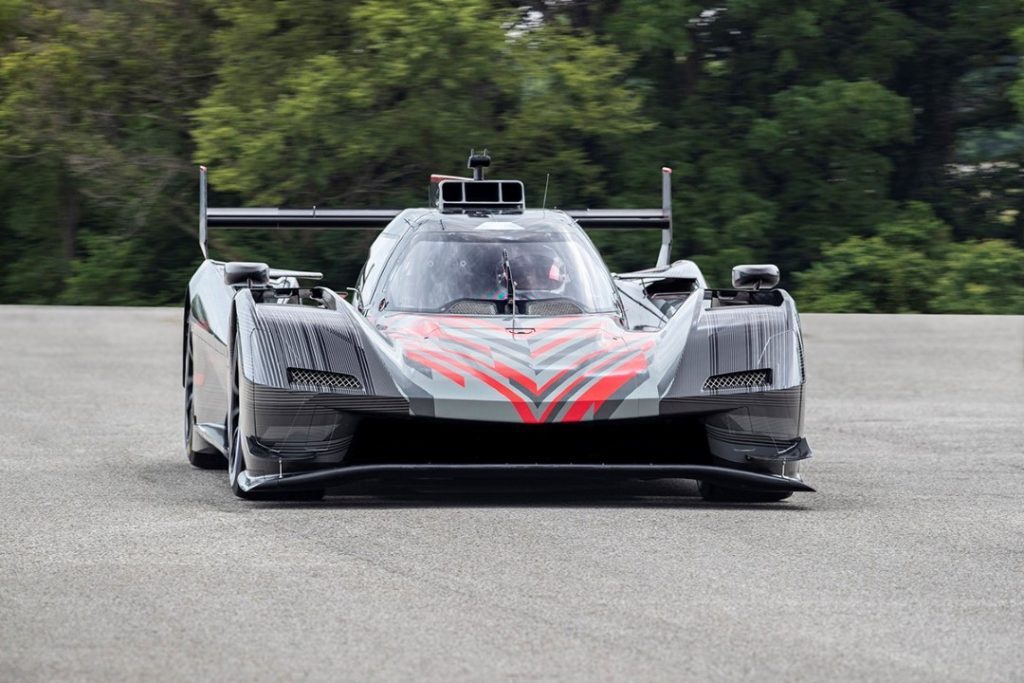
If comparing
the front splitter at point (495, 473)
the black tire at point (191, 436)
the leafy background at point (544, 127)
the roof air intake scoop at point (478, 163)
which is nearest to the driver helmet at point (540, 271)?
the front splitter at point (495, 473)

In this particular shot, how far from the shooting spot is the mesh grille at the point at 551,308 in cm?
936

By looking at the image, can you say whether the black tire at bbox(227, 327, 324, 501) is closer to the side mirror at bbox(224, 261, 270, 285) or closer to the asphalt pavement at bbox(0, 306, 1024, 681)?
the asphalt pavement at bbox(0, 306, 1024, 681)

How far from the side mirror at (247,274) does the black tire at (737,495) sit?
2480mm

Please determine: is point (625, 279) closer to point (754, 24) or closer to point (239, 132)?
point (239, 132)

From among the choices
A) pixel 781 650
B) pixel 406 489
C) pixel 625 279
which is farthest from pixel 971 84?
pixel 781 650

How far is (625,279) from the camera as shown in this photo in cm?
1104

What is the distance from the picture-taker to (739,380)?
8.45 m

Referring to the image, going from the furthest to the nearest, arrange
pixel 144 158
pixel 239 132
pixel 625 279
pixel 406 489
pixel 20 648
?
pixel 144 158 < pixel 239 132 < pixel 625 279 < pixel 406 489 < pixel 20 648

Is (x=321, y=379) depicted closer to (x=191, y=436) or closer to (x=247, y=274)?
(x=247, y=274)

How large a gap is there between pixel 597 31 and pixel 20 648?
81.5 ft

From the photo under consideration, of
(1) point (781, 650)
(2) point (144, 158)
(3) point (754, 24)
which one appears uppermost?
(1) point (781, 650)

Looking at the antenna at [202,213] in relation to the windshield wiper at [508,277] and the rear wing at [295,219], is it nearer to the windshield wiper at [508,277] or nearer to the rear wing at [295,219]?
the rear wing at [295,219]

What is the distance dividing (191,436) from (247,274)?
1379 millimetres

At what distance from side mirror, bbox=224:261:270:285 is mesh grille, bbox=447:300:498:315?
3.27 feet
